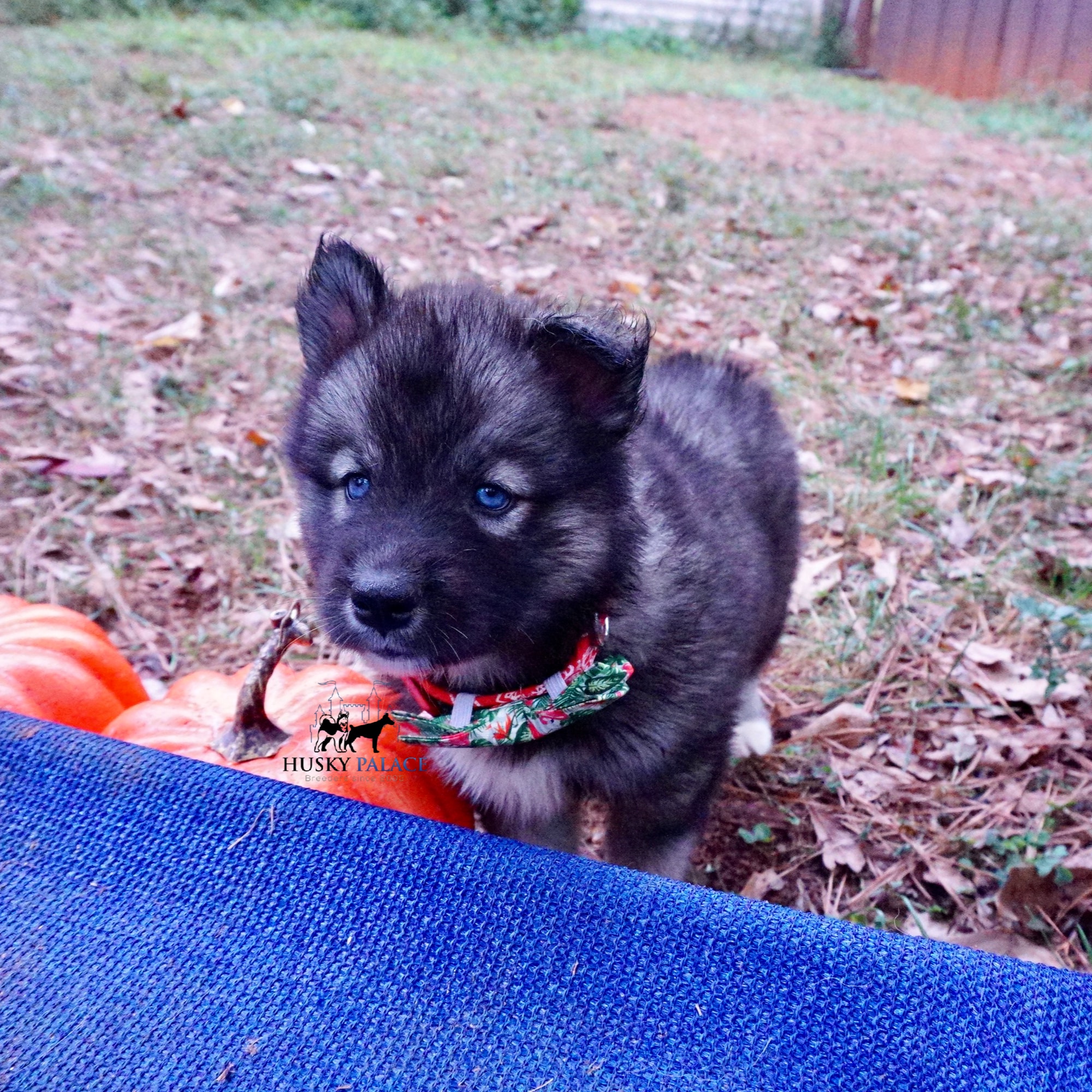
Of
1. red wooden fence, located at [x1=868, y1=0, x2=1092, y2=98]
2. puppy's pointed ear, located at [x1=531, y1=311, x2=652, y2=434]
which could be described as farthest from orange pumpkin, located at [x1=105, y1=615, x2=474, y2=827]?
red wooden fence, located at [x1=868, y1=0, x2=1092, y2=98]

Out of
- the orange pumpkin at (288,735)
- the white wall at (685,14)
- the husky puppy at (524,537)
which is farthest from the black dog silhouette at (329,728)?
the white wall at (685,14)

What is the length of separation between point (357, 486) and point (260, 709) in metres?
0.63

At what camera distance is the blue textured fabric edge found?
4.97 feet

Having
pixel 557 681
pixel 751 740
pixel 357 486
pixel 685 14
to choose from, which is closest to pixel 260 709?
pixel 357 486

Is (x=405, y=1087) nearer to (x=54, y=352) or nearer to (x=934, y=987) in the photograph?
(x=934, y=987)

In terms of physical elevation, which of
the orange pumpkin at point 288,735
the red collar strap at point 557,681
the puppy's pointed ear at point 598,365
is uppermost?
the puppy's pointed ear at point 598,365

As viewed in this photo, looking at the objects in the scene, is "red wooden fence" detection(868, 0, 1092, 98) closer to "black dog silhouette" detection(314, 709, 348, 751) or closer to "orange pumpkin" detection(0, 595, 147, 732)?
"black dog silhouette" detection(314, 709, 348, 751)

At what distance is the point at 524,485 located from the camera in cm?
190

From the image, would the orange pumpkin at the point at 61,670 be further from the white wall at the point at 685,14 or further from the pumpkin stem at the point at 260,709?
the white wall at the point at 685,14

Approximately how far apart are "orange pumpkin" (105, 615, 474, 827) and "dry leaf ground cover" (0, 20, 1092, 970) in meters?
0.92

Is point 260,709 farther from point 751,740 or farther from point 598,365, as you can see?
point 751,740

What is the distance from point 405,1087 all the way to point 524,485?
1.07 meters

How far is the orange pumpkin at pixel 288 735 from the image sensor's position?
7.33 ft

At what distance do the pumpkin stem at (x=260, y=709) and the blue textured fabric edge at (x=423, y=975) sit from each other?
0.30 meters
